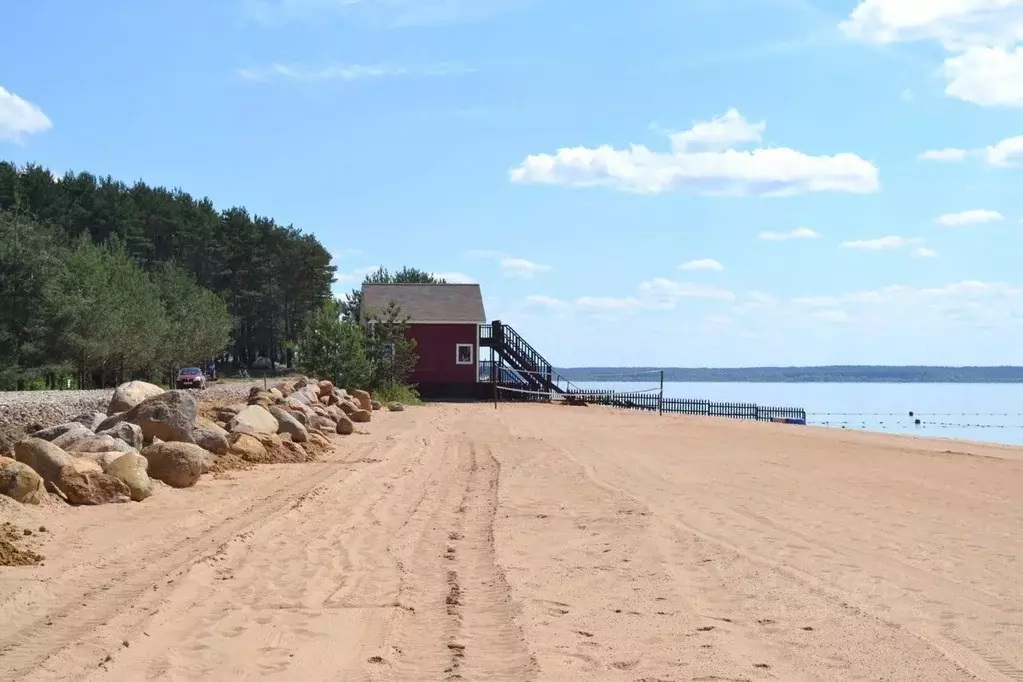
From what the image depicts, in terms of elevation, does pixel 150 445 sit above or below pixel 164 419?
below

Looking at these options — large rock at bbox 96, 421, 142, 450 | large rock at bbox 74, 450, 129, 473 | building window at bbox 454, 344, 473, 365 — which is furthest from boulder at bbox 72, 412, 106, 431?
building window at bbox 454, 344, 473, 365

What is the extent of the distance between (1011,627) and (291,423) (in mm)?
14169

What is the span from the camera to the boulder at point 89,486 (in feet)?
36.2

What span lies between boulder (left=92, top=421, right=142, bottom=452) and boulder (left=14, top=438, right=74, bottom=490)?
230 centimetres

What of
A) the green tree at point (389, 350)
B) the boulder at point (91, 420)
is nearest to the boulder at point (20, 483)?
the boulder at point (91, 420)

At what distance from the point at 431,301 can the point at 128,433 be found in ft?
121

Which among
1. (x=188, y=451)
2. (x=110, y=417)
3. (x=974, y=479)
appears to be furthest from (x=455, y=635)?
(x=974, y=479)

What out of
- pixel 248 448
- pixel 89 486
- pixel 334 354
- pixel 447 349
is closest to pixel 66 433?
pixel 89 486

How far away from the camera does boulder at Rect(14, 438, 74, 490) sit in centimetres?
1110

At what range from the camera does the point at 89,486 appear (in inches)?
440

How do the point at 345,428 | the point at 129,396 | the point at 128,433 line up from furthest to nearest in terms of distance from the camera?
the point at 345,428 → the point at 129,396 → the point at 128,433

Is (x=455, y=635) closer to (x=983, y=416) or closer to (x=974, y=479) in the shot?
(x=974, y=479)

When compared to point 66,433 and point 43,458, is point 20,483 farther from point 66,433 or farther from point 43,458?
point 66,433

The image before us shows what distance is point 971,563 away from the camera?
894 centimetres
